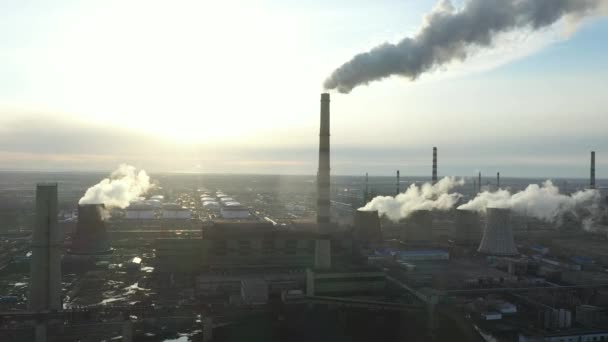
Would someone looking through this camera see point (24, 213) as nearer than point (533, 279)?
No

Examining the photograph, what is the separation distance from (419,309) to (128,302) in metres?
14.7

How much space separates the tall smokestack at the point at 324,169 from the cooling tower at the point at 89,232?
16.3 metres

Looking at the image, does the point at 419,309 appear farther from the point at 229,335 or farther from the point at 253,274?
the point at 253,274

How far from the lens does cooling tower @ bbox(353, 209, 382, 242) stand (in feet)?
148

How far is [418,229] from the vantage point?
152 ft

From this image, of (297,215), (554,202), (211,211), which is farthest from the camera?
(211,211)

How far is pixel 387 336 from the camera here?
21.4 metres

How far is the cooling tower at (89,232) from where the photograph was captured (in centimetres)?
3622

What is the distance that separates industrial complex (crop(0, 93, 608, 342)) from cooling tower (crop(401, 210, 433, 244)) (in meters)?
0.13

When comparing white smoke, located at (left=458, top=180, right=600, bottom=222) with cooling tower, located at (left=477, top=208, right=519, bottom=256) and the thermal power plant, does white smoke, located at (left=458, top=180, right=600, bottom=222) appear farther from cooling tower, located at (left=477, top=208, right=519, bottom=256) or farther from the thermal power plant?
the thermal power plant

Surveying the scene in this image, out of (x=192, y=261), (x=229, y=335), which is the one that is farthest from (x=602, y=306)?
(x=192, y=261)

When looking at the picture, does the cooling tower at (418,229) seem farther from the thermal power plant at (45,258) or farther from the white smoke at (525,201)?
the thermal power plant at (45,258)

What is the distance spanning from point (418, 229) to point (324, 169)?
1893cm

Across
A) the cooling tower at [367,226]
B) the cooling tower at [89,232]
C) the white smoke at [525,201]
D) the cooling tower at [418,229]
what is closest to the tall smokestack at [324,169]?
the cooling tower at [367,226]
